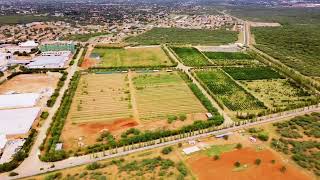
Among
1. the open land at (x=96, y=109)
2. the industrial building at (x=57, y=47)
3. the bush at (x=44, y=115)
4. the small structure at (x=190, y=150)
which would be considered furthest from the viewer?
the industrial building at (x=57, y=47)

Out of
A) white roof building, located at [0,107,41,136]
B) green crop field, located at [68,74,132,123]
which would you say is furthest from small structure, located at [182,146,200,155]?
white roof building, located at [0,107,41,136]

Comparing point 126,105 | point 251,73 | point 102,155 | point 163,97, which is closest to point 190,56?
point 251,73

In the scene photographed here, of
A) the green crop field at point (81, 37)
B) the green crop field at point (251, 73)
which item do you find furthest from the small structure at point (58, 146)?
the green crop field at point (81, 37)

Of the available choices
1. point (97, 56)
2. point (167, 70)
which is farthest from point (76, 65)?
point (167, 70)

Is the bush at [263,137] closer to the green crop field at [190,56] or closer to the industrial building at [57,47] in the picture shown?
the green crop field at [190,56]

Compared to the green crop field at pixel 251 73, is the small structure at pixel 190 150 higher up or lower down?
lower down

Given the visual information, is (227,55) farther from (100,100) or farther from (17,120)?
(17,120)

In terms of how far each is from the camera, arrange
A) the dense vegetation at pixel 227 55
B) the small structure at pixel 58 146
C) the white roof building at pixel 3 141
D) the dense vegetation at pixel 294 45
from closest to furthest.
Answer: the small structure at pixel 58 146, the white roof building at pixel 3 141, the dense vegetation at pixel 294 45, the dense vegetation at pixel 227 55
